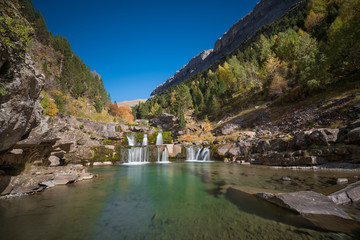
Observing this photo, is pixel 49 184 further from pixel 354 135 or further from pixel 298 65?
pixel 298 65

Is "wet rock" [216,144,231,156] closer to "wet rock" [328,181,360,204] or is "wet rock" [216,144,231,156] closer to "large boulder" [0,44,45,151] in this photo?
"wet rock" [328,181,360,204]

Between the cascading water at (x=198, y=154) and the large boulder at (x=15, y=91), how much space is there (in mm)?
24241

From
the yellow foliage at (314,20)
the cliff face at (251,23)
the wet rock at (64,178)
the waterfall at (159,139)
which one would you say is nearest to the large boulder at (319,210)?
the wet rock at (64,178)

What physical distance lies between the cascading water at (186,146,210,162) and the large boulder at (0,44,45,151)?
24241 mm

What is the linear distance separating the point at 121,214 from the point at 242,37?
11769 centimetres

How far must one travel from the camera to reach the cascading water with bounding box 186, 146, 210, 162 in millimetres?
26500

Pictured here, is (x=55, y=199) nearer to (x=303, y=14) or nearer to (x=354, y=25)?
(x=354, y=25)

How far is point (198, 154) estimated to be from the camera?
90.6ft

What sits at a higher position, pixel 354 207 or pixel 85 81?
pixel 85 81

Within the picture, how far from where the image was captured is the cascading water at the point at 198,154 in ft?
86.9

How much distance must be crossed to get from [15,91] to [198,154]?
25770mm

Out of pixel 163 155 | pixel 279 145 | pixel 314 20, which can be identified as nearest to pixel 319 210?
pixel 279 145

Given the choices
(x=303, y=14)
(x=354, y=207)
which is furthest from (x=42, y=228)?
(x=303, y=14)

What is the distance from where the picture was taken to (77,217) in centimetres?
524
